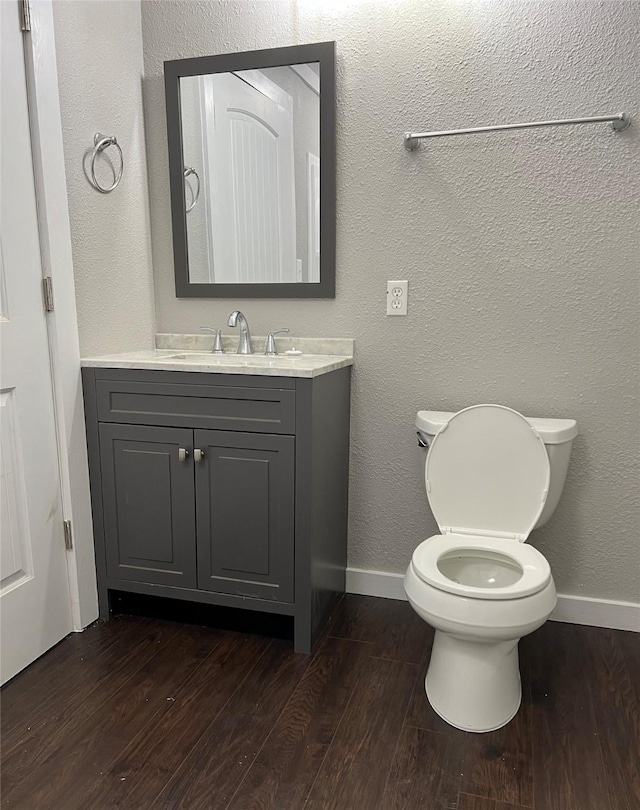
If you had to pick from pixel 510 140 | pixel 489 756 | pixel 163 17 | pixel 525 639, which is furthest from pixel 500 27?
pixel 489 756

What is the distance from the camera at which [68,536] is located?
1991 mm

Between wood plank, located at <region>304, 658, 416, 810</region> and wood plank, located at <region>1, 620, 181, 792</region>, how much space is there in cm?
67

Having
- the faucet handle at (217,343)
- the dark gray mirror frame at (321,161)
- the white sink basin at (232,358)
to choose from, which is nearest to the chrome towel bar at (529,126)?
the dark gray mirror frame at (321,161)

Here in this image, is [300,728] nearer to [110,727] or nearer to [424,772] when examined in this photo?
[424,772]

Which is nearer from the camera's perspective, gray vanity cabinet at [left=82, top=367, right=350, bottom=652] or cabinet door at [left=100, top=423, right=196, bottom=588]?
gray vanity cabinet at [left=82, top=367, right=350, bottom=652]

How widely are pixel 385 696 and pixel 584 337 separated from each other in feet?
4.24

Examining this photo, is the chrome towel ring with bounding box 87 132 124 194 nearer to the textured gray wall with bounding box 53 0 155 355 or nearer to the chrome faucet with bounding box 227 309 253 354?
the textured gray wall with bounding box 53 0 155 355

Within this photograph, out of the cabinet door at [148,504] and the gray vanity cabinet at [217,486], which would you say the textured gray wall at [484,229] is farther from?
the cabinet door at [148,504]

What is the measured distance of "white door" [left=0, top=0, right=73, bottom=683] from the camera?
1.69 m

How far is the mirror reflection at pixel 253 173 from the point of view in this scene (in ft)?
7.00

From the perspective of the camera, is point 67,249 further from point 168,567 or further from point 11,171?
point 168,567

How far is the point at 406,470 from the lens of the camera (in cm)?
224

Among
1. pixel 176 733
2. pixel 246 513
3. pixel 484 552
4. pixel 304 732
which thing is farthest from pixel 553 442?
pixel 176 733

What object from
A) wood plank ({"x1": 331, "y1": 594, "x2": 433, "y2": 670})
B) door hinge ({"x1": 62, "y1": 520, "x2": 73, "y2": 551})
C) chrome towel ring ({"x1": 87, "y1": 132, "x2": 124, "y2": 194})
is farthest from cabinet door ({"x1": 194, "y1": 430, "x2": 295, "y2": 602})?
chrome towel ring ({"x1": 87, "y1": 132, "x2": 124, "y2": 194})
